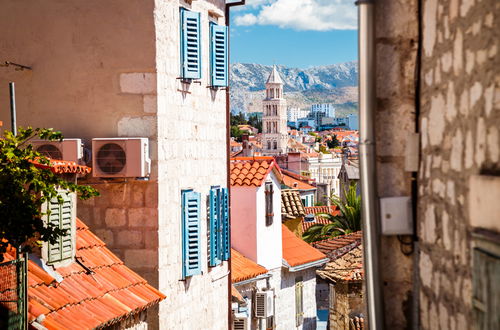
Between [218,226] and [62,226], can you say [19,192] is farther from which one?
[218,226]

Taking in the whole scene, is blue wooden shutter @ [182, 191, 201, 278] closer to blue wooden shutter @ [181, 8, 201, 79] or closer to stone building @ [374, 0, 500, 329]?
blue wooden shutter @ [181, 8, 201, 79]

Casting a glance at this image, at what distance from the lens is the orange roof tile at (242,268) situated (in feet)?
66.1

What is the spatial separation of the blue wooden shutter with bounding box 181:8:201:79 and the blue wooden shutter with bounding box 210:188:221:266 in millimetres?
2287

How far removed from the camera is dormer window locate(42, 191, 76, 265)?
33.1 feet

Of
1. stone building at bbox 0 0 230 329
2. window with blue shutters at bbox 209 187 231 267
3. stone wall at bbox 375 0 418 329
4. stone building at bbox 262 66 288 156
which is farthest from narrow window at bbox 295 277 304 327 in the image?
stone building at bbox 262 66 288 156

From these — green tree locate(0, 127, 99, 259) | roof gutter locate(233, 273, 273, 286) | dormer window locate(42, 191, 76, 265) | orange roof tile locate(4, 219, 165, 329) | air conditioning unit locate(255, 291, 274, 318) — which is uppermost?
green tree locate(0, 127, 99, 259)

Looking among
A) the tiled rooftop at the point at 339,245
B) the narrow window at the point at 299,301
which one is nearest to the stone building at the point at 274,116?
the tiled rooftop at the point at 339,245

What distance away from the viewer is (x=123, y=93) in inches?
530

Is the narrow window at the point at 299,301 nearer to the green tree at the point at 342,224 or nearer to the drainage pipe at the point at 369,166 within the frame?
the green tree at the point at 342,224

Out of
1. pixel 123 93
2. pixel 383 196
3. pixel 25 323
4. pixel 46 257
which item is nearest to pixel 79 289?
pixel 46 257

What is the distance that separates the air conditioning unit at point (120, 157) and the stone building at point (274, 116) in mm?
177981

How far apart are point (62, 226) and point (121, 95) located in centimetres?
346

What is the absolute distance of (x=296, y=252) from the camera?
25734 millimetres

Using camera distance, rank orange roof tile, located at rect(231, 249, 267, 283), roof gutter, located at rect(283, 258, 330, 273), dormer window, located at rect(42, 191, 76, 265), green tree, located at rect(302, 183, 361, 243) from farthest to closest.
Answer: green tree, located at rect(302, 183, 361, 243) < roof gutter, located at rect(283, 258, 330, 273) < orange roof tile, located at rect(231, 249, 267, 283) < dormer window, located at rect(42, 191, 76, 265)
